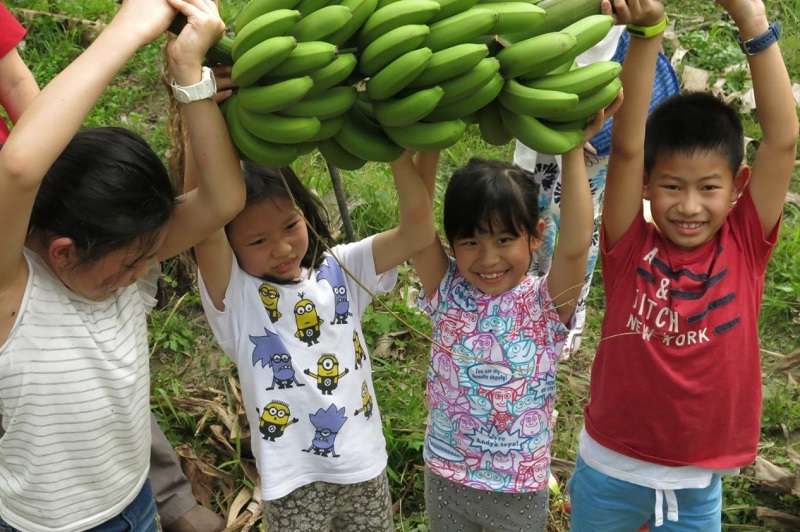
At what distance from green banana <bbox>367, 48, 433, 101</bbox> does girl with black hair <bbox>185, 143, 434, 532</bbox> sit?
675 millimetres

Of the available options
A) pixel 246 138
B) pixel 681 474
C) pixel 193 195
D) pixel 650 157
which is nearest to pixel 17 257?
pixel 193 195

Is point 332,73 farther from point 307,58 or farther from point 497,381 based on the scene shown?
point 497,381

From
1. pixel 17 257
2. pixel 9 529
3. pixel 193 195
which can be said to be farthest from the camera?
pixel 9 529

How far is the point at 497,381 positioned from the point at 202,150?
95cm

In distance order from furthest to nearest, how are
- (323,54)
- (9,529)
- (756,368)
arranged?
1. (756,368)
2. (9,529)
3. (323,54)

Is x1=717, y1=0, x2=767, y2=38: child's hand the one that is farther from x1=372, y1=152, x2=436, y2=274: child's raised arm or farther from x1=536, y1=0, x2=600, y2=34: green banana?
x1=372, y1=152, x2=436, y2=274: child's raised arm

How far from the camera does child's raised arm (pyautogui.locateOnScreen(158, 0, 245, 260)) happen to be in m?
1.56

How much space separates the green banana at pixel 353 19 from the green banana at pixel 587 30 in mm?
324

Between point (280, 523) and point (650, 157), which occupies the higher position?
point (650, 157)

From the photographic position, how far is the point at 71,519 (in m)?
2.00

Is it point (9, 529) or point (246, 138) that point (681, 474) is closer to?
point (246, 138)

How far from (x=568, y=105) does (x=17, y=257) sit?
1.03m

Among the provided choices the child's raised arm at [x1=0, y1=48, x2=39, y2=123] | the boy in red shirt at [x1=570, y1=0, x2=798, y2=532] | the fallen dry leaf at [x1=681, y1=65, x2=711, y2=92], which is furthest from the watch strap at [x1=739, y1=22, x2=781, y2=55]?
the fallen dry leaf at [x1=681, y1=65, x2=711, y2=92]

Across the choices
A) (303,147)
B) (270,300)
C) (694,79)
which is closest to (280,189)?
(270,300)
